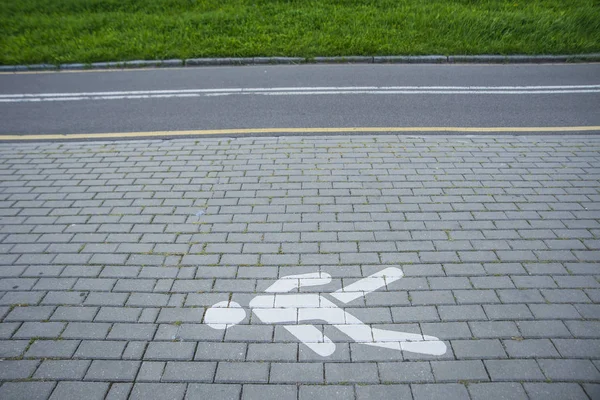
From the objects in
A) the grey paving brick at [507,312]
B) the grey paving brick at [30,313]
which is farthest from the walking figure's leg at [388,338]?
the grey paving brick at [30,313]

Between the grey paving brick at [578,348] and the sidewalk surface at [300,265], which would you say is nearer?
the sidewalk surface at [300,265]

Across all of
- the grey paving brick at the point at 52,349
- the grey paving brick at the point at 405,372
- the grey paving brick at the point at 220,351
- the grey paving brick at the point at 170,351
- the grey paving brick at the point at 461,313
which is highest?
the grey paving brick at the point at 461,313

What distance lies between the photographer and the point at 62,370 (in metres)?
3.11

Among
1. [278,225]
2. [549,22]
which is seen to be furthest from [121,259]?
[549,22]

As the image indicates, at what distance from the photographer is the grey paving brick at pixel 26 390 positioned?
2941 mm

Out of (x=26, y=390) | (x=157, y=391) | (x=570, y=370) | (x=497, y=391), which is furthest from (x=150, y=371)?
(x=570, y=370)

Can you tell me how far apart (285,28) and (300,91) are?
4450 mm

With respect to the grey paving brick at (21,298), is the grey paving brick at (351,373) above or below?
above

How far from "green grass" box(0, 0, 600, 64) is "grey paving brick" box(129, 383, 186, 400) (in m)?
9.82

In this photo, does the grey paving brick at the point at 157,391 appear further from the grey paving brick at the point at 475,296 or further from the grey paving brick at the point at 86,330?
the grey paving brick at the point at 475,296

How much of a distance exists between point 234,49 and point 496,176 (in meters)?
8.22

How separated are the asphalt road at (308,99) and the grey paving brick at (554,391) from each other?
199 inches

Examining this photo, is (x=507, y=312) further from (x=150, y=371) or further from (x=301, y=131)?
(x=301, y=131)

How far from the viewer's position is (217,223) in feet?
15.4
